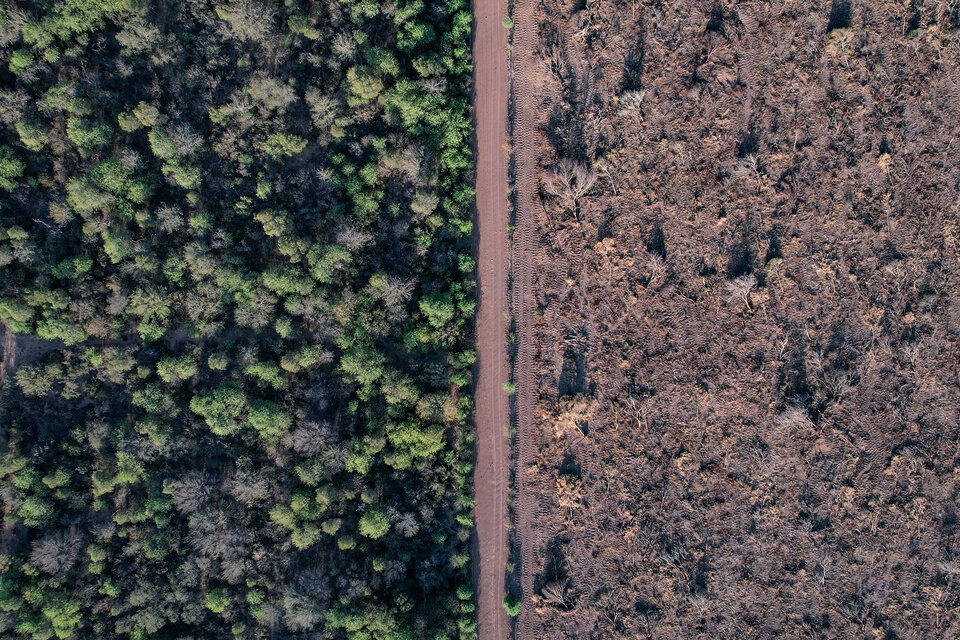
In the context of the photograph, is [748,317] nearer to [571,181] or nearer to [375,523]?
[571,181]

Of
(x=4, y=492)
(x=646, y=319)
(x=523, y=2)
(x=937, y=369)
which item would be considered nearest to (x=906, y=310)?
(x=937, y=369)

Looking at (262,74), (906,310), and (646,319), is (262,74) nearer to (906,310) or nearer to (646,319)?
(646,319)

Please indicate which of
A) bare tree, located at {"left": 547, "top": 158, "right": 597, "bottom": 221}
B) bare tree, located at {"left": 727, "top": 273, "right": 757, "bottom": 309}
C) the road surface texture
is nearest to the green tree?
the road surface texture

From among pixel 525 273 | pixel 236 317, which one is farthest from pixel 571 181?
pixel 236 317

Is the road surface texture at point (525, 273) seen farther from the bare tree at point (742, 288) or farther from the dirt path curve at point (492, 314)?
the bare tree at point (742, 288)

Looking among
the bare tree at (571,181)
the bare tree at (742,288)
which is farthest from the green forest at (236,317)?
the bare tree at (742,288)

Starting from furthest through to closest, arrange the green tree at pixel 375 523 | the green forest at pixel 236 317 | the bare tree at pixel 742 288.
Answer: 1. the bare tree at pixel 742 288
2. the green forest at pixel 236 317
3. the green tree at pixel 375 523
